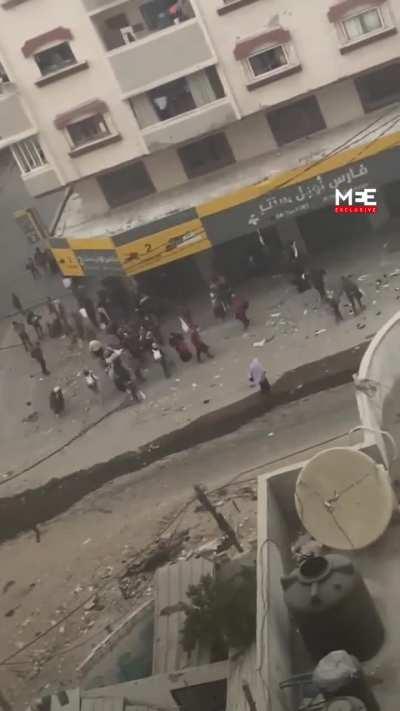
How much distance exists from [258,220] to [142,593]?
12.8 meters

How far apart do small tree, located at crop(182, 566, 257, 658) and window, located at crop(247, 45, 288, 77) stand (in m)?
17.6

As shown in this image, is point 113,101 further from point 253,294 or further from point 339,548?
point 339,548

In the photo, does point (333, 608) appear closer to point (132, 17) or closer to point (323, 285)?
point (323, 285)

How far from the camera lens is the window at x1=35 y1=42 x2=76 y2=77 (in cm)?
2628

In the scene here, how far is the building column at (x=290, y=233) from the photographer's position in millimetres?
28484

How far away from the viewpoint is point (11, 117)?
2686 centimetres

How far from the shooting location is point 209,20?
2559 centimetres

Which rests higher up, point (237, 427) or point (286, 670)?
point (286, 670)

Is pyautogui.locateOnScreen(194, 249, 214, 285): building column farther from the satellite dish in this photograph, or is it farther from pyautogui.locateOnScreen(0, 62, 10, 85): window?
the satellite dish

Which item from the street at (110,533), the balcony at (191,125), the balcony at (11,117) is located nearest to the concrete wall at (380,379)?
the street at (110,533)

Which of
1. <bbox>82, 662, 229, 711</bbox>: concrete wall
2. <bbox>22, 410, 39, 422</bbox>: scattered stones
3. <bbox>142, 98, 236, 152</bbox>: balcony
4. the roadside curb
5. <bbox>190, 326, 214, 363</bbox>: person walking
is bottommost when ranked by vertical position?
the roadside curb

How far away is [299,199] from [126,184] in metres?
6.15

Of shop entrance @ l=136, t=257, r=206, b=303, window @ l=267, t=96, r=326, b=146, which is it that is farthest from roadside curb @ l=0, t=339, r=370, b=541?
window @ l=267, t=96, r=326, b=146

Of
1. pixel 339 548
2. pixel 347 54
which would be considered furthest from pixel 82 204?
pixel 339 548
